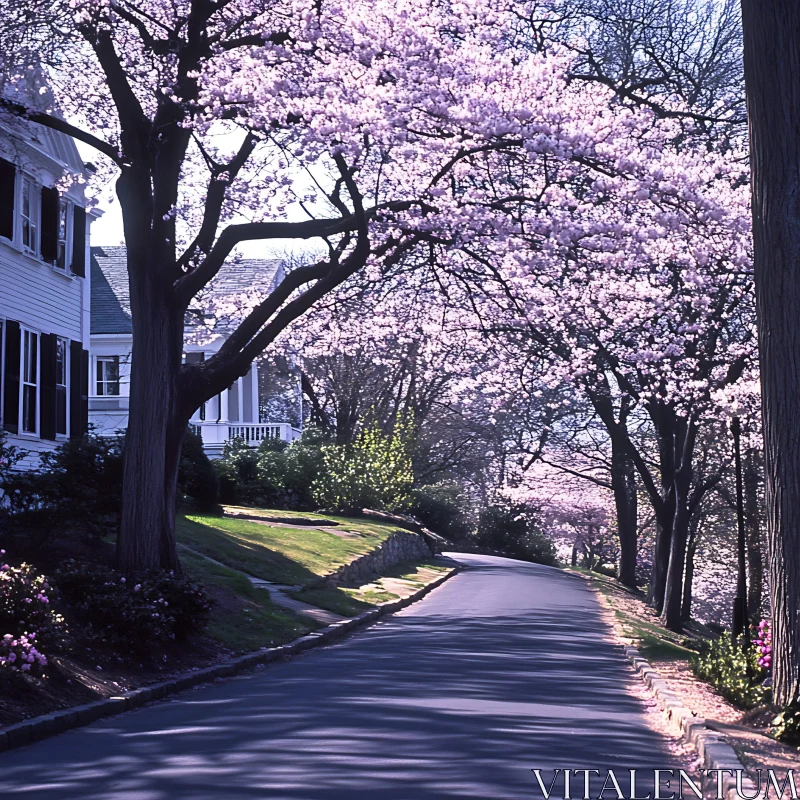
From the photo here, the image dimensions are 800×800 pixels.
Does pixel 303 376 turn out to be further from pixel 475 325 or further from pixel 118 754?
pixel 118 754

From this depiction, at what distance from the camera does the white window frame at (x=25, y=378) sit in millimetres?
21359

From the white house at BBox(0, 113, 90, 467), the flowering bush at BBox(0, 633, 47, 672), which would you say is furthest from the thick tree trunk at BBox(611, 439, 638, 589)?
the flowering bush at BBox(0, 633, 47, 672)

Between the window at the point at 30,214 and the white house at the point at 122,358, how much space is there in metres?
15.3

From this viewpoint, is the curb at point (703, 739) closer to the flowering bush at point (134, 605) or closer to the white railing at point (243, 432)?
the flowering bush at point (134, 605)

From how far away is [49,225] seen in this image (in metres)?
22.9

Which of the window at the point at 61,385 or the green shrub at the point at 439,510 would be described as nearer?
the window at the point at 61,385

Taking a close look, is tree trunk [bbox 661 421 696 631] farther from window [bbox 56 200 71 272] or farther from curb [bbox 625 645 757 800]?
window [bbox 56 200 71 272]

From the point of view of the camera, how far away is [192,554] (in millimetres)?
19578

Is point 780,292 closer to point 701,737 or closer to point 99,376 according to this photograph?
point 701,737

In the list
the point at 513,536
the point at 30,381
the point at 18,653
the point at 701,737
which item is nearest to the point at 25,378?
the point at 30,381

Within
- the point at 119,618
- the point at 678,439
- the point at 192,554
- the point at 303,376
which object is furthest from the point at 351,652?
the point at 303,376

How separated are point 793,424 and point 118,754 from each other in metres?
5.58

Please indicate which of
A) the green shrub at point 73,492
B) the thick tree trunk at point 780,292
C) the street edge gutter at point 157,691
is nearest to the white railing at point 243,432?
the street edge gutter at point 157,691

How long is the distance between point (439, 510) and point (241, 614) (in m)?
31.3
